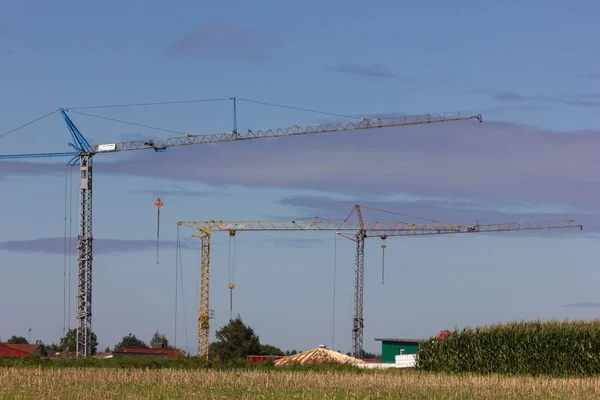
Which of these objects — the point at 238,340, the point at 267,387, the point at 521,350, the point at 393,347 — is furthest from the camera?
the point at 238,340

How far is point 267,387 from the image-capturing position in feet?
175

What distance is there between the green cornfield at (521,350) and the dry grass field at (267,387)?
1113 cm

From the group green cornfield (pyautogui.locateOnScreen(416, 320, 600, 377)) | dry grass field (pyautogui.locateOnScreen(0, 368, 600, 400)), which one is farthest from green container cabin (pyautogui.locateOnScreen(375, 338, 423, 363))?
dry grass field (pyautogui.locateOnScreen(0, 368, 600, 400))

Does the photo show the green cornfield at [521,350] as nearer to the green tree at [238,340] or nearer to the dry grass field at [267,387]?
the dry grass field at [267,387]

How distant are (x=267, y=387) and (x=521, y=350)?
28.8 m

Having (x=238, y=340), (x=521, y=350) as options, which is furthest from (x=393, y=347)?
(x=238, y=340)

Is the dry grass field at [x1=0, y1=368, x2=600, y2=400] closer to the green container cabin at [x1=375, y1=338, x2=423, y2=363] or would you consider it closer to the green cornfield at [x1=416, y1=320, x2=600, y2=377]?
the green cornfield at [x1=416, y1=320, x2=600, y2=377]

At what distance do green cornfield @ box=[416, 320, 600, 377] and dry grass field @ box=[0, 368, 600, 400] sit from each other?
11.1 meters

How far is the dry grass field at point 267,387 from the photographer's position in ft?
158

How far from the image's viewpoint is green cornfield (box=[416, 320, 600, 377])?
242 ft

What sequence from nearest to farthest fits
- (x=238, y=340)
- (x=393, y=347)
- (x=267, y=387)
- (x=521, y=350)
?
(x=267, y=387) < (x=521, y=350) < (x=393, y=347) < (x=238, y=340)

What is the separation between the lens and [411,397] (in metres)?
48.7

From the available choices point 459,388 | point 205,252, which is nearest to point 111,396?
point 459,388

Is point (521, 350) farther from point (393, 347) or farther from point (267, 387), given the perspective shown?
point (393, 347)
